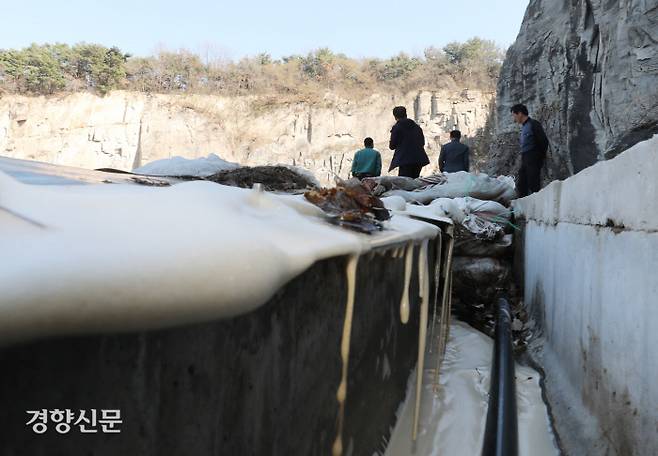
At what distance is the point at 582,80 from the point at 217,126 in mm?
15809

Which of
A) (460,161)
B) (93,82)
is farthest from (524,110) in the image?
(93,82)

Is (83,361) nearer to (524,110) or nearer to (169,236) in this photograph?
(169,236)

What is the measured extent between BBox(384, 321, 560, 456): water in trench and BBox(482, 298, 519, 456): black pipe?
104 mm

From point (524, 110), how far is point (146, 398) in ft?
17.6

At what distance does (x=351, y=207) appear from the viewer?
1548 mm

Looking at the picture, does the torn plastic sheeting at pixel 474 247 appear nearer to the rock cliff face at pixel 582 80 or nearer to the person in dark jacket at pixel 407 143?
the person in dark jacket at pixel 407 143

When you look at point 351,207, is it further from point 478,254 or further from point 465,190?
point 465,190

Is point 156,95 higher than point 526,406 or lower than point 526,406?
higher

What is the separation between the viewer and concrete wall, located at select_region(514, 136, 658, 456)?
1.36 meters

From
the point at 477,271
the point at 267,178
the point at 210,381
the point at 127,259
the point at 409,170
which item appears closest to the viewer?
the point at 127,259

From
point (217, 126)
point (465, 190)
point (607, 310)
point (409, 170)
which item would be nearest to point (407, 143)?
point (409, 170)

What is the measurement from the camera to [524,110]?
17.0ft

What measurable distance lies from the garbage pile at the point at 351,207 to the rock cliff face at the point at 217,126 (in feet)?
58.7

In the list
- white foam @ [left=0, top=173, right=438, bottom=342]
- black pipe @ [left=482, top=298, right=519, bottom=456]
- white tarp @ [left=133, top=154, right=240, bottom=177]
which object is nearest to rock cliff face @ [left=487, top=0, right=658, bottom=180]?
black pipe @ [left=482, top=298, right=519, bottom=456]
